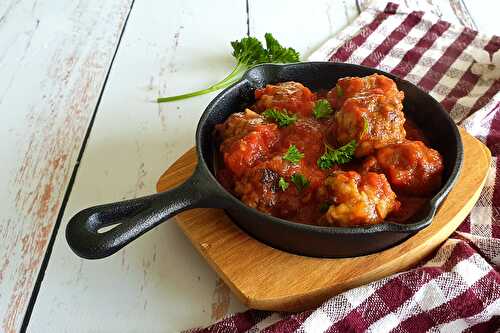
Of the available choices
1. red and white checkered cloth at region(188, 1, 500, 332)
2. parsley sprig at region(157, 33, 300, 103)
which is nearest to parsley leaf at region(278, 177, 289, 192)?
red and white checkered cloth at region(188, 1, 500, 332)

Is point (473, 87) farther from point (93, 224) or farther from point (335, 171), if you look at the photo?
point (93, 224)

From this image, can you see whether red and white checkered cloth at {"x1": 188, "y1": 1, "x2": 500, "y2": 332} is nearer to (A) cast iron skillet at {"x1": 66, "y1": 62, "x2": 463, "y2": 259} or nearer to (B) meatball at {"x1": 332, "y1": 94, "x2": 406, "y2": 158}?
(A) cast iron skillet at {"x1": 66, "y1": 62, "x2": 463, "y2": 259}

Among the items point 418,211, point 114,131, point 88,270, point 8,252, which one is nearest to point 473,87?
point 418,211

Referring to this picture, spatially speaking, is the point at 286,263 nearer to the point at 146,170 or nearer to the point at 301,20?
the point at 146,170

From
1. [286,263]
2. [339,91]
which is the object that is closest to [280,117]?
[339,91]

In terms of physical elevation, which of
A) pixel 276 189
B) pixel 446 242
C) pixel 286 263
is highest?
pixel 276 189

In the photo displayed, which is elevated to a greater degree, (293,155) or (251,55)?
(293,155)
